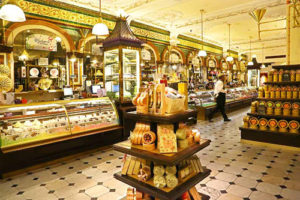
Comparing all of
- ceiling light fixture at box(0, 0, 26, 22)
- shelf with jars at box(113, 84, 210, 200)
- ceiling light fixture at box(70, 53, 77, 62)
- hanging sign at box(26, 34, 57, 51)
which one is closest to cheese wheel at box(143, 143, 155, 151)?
shelf with jars at box(113, 84, 210, 200)

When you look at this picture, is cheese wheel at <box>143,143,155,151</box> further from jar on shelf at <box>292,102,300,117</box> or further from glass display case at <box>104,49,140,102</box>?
jar on shelf at <box>292,102,300,117</box>

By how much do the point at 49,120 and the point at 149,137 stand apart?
9.59 ft

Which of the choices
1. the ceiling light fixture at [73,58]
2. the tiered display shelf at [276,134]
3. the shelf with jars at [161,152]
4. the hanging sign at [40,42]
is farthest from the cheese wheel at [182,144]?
the hanging sign at [40,42]

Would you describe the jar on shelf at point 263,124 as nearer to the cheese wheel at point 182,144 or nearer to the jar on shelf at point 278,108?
the jar on shelf at point 278,108

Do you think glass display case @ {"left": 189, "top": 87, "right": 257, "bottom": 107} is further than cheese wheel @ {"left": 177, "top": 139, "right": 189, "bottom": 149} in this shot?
Yes

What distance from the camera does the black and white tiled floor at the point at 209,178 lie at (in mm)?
2996

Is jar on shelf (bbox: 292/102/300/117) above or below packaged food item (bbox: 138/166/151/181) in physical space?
above

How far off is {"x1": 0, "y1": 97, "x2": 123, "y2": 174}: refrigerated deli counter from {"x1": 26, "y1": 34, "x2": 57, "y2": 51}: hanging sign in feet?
13.4

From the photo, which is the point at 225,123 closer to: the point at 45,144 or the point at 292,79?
the point at 292,79

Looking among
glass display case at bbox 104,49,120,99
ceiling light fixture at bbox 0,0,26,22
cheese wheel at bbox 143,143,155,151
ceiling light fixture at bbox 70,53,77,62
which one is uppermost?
ceiling light fixture at bbox 0,0,26,22

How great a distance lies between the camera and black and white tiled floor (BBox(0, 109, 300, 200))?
3.00 metres

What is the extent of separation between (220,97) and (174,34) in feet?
14.7

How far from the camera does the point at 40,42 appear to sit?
24.7ft

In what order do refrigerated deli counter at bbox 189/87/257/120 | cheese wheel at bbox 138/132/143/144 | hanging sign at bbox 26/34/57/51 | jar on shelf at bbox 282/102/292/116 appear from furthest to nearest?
1. refrigerated deli counter at bbox 189/87/257/120
2. hanging sign at bbox 26/34/57/51
3. jar on shelf at bbox 282/102/292/116
4. cheese wheel at bbox 138/132/143/144
